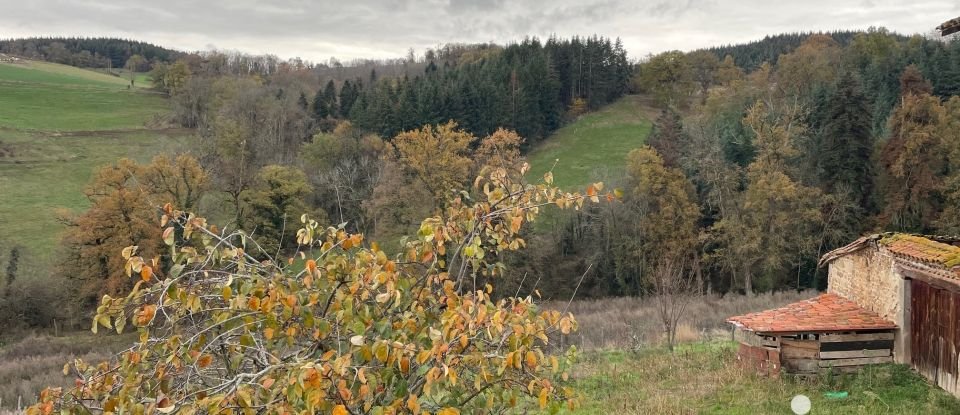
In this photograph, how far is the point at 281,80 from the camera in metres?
83.6

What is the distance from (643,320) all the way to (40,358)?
25.6m

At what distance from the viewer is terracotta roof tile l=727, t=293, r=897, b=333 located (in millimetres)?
13328

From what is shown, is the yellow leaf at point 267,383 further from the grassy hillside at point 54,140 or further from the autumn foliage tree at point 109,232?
the grassy hillside at point 54,140

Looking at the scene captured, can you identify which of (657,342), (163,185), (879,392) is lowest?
(657,342)

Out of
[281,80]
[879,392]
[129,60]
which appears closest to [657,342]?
[879,392]

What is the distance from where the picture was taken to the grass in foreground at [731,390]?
37.0 feet

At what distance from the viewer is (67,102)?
7406cm

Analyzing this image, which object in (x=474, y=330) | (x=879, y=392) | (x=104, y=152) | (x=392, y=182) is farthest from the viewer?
(x=104, y=152)

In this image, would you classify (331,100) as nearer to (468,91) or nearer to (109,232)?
(468,91)

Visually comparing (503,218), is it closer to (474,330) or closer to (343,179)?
(474,330)

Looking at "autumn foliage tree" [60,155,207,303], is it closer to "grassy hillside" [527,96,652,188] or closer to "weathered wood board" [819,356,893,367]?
"weathered wood board" [819,356,893,367]

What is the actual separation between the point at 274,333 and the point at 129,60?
129 m

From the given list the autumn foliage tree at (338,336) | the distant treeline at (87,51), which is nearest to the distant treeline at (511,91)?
the autumn foliage tree at (338,336)

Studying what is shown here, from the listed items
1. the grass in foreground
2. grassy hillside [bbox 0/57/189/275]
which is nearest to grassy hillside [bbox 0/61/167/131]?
grassy hillside [bbox 0/57/189/275]
